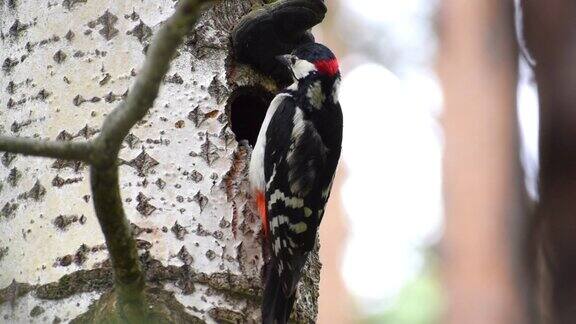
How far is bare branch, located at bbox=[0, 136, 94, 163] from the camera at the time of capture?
72.4 inches

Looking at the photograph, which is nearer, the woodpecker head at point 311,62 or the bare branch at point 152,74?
the bare branch at point 152,74

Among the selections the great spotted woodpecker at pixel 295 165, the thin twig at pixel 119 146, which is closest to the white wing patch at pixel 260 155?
the great spotted woodpecker at pixel 295 165

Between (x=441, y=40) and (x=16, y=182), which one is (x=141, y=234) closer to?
(x=16, y=182)

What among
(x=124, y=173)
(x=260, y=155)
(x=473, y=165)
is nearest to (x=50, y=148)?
(x=124, y=173)

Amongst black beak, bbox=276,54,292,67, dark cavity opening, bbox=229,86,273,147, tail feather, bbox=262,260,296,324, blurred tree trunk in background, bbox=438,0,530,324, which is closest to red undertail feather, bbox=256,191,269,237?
tail feather, bbox=262,260,296,324

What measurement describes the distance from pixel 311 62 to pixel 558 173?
2.66m

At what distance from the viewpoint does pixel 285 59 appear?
356 centimetres

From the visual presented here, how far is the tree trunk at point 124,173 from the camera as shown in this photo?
267cm

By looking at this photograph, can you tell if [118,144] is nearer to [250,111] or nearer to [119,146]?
[119,146]

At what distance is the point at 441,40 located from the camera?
8.27m

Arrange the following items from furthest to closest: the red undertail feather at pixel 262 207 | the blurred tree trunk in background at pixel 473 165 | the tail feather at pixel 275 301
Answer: the blurred tree trunk in background at pixel 473 165 → the red undertail feather at pixel 262 207 → the tail feather at pixel 275 301

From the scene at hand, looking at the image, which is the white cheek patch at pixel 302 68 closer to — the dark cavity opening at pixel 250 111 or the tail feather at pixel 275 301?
the dark cavity opening at pixel 250 111

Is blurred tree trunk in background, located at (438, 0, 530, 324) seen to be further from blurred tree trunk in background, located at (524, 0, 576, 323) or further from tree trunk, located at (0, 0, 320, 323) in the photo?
blurred tree trunk in background, located at (524, 0, 576, 323)

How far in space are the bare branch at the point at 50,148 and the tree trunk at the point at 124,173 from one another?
2.47 ft
